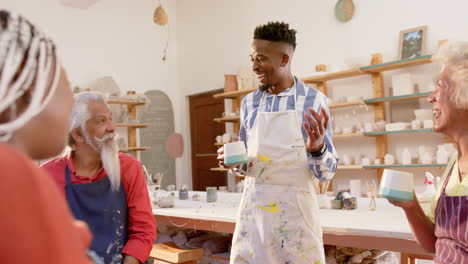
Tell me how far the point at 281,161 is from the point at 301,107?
0.82 ft

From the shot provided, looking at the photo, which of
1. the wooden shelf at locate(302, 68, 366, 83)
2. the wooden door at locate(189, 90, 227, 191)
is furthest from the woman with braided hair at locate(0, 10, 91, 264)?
the wooden door at locate(189, 90, 227, 191)

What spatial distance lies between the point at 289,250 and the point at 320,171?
1.10 feet

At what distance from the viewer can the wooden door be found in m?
7.86

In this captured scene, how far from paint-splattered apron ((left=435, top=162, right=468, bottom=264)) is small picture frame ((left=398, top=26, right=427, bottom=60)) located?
421 centimetres

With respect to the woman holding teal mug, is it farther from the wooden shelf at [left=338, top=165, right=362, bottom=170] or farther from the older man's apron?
the wooden shelf at [left=338, top=165, right=362, bottom=170]

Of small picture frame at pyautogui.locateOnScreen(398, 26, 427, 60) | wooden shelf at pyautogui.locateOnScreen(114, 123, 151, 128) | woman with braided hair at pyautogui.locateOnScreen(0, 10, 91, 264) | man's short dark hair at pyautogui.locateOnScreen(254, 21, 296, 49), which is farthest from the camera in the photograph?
wooden shelf at pyautogui.locateOnScreen(114, 123, 151, 128)

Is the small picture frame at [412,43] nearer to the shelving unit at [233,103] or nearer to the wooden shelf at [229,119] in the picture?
the shelving unit at [233,103]

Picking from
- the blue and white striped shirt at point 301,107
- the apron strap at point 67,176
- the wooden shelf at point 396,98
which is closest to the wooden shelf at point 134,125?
the wooden shelf at point 396,98

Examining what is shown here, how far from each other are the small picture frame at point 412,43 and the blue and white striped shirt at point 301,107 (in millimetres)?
3687

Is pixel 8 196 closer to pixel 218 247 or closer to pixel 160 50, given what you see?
pixel 218 247

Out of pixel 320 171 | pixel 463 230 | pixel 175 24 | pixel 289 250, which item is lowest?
pixel 289 250

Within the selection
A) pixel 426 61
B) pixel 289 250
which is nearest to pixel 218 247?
pixel 289 250

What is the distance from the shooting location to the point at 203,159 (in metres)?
8.11

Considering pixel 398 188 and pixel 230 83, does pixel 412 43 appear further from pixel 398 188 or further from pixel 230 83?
pixel 398 188
